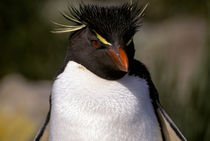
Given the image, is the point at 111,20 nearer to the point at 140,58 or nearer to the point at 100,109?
the point at 100,109

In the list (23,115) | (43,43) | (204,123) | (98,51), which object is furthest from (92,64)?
(43,43)

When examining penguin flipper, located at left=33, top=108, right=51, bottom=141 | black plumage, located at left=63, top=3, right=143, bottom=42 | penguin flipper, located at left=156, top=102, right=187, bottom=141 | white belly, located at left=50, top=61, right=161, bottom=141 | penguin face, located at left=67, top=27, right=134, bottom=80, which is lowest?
penguin flipper, located at left=33, top=108, right=51, bottom=141

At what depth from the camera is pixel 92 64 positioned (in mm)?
2320

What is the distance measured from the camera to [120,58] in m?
2.16

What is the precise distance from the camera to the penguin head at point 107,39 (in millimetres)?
2213

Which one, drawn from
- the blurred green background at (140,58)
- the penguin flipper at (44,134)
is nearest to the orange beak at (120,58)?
the penguin flipper at (44,134)

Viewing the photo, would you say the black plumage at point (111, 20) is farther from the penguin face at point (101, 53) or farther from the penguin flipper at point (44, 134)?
the penguin flipper at point (44, 134)

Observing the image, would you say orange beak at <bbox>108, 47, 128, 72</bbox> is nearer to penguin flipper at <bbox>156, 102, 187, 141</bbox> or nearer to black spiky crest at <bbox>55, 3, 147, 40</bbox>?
black spiky crest at <bbox>55, 3, 147, 40</bbox>

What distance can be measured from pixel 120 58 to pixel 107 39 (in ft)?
0.40

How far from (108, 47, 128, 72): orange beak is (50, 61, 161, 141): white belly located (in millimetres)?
159

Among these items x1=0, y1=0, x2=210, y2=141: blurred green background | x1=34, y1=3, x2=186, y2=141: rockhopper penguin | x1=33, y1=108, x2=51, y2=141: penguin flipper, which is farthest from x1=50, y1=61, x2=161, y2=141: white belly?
x1=0, y1=0, x2=210, y2=141: blurred green background

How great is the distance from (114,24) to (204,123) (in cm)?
179

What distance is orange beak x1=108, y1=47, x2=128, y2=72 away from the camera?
2143 mm

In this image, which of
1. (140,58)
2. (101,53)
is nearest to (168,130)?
(101,53)
